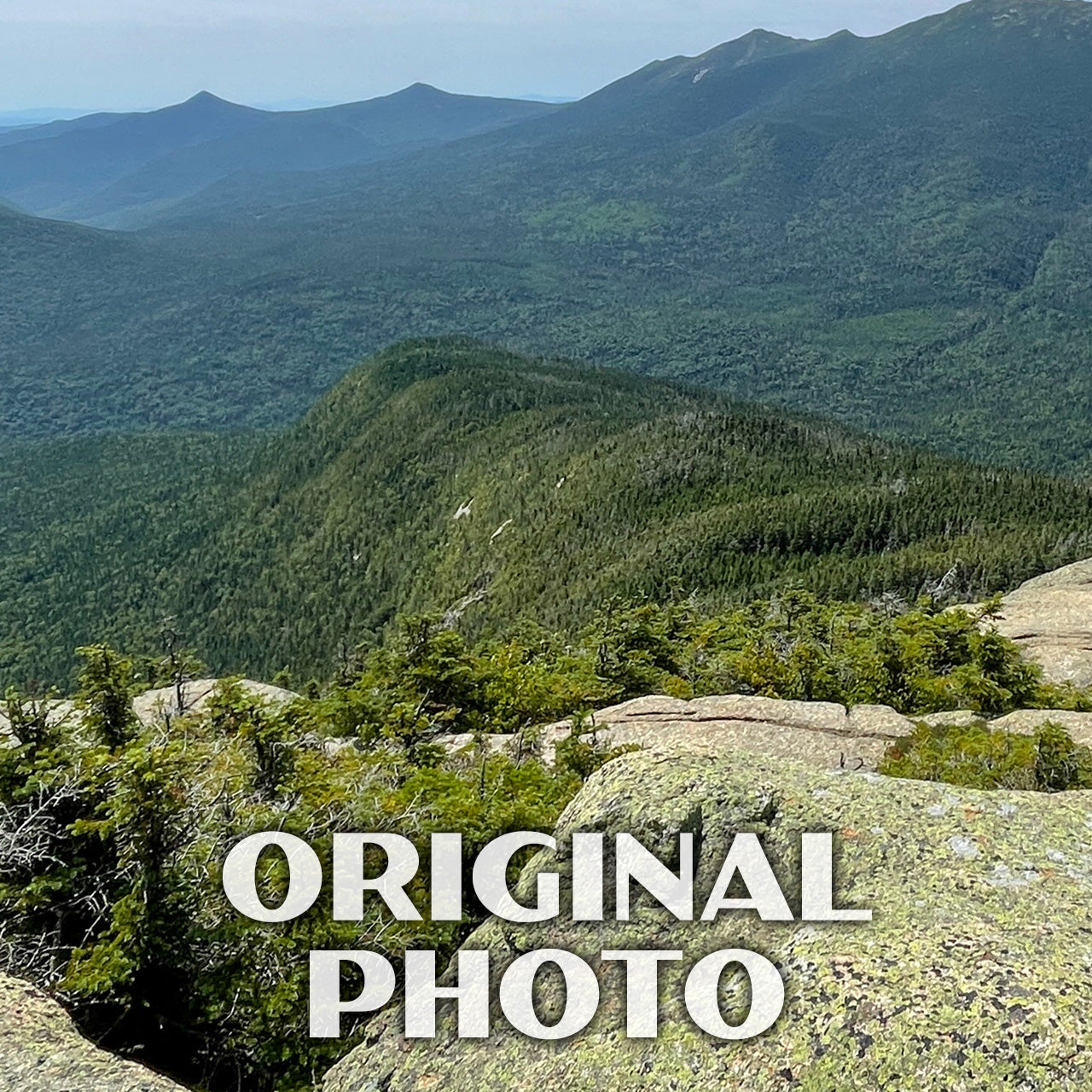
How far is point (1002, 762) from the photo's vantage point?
20.6 metres

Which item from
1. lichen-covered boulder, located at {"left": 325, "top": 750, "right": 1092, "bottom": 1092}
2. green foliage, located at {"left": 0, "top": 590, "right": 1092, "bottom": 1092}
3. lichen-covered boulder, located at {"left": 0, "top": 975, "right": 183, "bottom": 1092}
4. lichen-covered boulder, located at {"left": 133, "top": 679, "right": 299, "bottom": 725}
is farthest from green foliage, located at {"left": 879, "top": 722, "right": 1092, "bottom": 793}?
lichen-covered boulder, located at {"left": 133, "top": 679, "right": 299, "bottom": 725}

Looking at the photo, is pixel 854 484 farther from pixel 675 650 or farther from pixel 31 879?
pixel 31 879

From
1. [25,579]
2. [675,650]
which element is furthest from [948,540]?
[25,579]

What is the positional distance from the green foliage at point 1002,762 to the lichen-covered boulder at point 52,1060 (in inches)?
553

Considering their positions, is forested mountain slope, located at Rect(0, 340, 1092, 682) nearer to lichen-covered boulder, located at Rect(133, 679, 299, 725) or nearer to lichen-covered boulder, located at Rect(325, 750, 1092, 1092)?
lichen-covered boulder, located at Rect(133, 679, 299, 725)

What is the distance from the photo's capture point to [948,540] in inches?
4058

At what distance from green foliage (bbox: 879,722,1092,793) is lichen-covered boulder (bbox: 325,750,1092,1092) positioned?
6.58 metres

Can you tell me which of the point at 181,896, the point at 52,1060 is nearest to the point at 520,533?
the point at 181,896

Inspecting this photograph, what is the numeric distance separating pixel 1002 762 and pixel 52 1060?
19.7 m

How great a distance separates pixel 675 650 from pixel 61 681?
11954 cm

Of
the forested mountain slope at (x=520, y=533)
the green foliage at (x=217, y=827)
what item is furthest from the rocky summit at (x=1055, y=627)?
the forested mountain slope at (x=520, y=533)

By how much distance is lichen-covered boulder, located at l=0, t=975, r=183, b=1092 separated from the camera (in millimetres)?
9055

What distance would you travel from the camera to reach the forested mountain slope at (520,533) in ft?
342

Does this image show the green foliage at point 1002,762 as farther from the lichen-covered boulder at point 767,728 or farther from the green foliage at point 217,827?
the lichen-covered boulder at point 767,728
